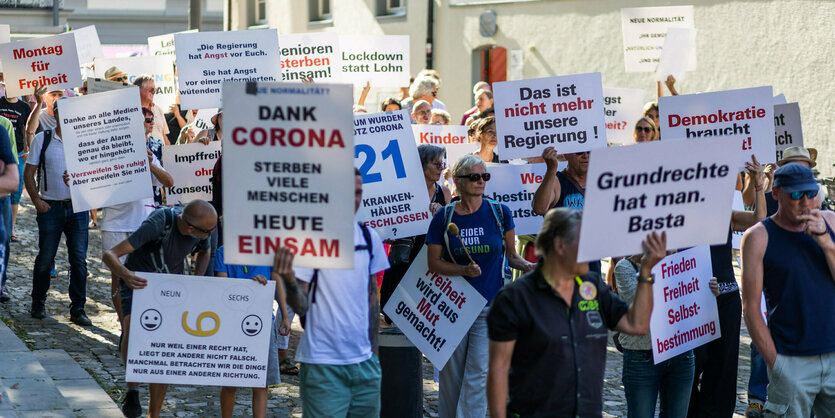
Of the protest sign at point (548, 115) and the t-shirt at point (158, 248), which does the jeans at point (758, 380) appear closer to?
the protest sign at point (548, 115)

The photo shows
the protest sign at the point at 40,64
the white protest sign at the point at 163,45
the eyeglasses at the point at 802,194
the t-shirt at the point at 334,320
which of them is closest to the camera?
the t-shirt at the point at 334,320

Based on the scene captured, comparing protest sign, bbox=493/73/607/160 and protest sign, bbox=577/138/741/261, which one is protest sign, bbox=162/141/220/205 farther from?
protest sign, bbox=577/138/741/261

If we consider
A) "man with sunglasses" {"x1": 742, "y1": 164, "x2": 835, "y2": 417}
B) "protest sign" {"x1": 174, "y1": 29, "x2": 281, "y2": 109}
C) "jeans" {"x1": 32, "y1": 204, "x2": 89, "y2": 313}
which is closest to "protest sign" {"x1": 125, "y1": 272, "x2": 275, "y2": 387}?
"man with sunglasses" {"x1": 742, "y1": 164, "x2": 835, "y2": 417}

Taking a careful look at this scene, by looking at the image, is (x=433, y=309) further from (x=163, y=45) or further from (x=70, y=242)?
(x=163, y=45)

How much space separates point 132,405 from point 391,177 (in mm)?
2413

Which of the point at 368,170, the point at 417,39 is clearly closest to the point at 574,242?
the point at 368,170

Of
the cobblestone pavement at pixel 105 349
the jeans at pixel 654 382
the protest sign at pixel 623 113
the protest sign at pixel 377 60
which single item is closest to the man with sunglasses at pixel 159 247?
the cobblestone pavement at pixel 105 349

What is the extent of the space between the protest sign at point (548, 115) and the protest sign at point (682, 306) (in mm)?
2219

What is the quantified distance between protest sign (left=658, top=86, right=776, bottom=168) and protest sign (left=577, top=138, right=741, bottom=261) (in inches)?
118

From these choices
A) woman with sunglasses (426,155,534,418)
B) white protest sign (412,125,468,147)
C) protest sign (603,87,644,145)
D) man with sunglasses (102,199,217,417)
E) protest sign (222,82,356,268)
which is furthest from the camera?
protest sign (603,87,644,145)

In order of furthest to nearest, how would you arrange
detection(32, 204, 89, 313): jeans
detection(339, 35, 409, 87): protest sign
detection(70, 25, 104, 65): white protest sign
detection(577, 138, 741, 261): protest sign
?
detection(70, 25, 104, 65): white protest sign < detection(339, 35, 409, 87): protest sign < detection(32, 204, 89, 313): jeans < detection(577, 138, 741, 261): protest sign

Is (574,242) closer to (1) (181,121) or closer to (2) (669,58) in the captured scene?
(2) (669,58)

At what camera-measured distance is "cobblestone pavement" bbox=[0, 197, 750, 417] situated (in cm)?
822

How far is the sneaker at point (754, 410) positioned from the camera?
8.02 metres
